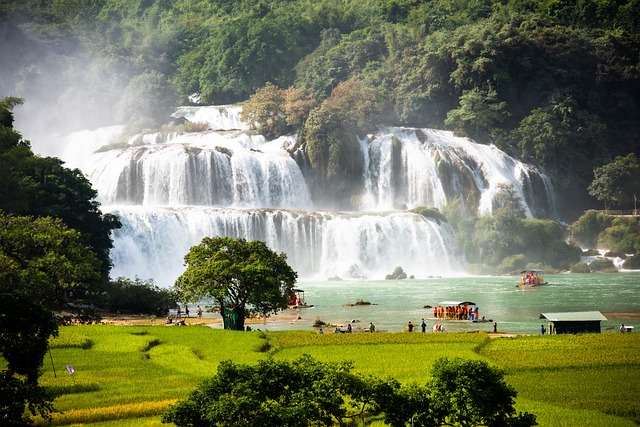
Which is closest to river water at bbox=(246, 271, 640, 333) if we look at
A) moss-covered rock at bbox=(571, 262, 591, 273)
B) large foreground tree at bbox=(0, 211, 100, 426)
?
moss-covered rock at bbox=(571, 262, 591, 273)

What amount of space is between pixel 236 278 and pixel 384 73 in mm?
69767

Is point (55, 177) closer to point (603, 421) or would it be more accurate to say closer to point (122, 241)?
point (122, 241)

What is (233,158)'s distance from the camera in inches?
3260

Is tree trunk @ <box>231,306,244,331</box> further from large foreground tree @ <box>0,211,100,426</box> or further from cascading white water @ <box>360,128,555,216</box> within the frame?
cascading white water @ <box>360,128,555,216</box>

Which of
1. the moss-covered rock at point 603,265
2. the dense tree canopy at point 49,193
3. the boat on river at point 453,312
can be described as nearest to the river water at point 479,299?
the boat on river at point 453,312

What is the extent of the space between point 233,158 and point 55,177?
27751 mm

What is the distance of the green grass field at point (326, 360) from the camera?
2330cm

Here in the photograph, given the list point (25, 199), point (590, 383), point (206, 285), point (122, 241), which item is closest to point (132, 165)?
point (122, 241)

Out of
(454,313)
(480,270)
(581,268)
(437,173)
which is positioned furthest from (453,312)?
(437,173)

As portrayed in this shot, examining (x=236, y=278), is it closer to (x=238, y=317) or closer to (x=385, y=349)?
(x=238, y=317)

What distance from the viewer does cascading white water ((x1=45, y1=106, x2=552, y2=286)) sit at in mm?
70688

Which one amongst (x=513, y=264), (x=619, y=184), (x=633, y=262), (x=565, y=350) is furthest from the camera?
(x=619, y=184)

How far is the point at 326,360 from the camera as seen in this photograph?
30.1 meters

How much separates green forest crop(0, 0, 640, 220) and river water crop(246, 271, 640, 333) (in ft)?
76.3
